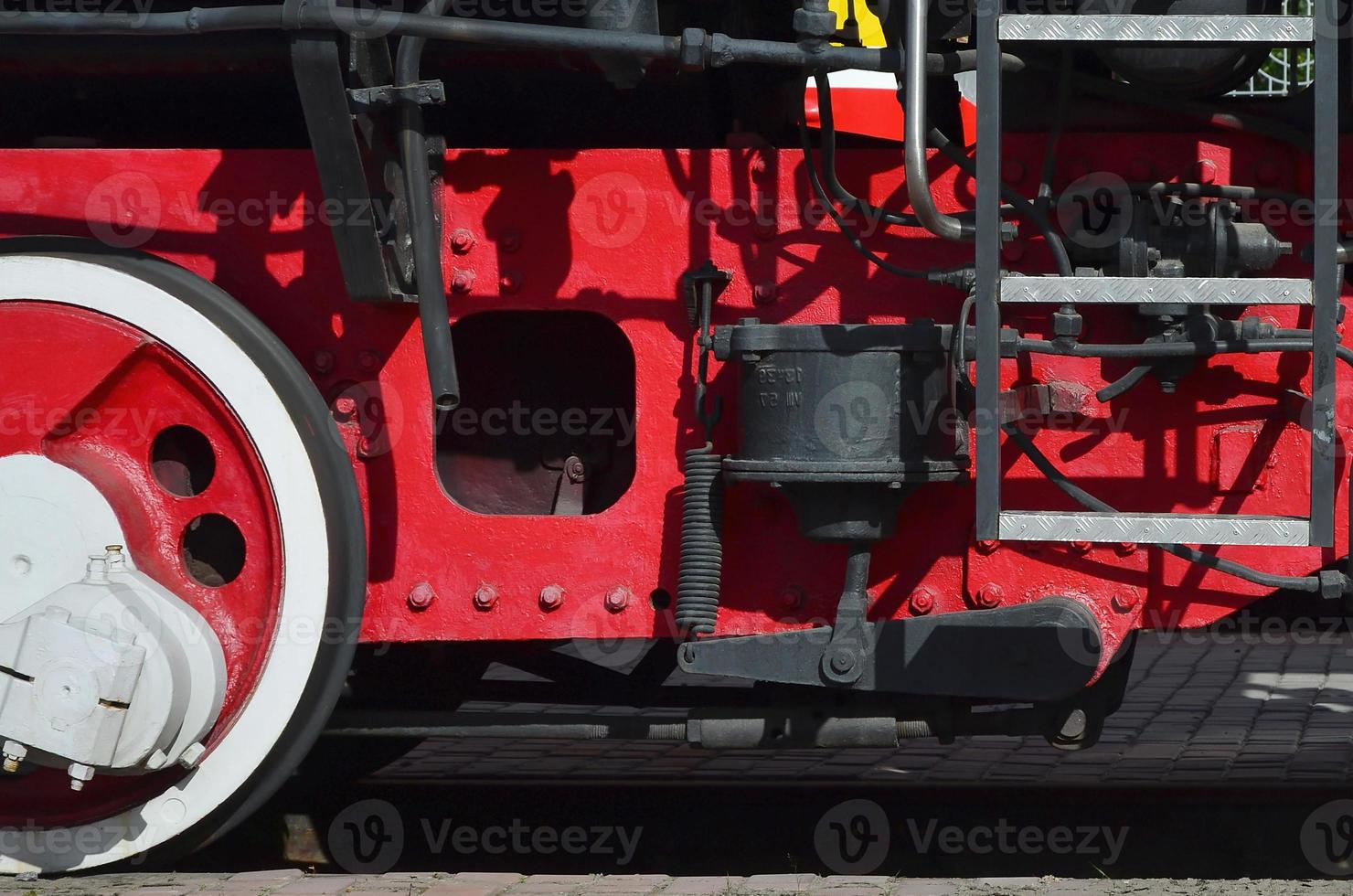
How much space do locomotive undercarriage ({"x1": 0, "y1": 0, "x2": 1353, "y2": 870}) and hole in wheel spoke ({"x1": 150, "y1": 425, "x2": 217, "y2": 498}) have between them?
0.34 ft

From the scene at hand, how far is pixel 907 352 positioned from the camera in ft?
7.59

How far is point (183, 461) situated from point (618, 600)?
0.88 meters

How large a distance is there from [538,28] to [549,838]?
5.95ft

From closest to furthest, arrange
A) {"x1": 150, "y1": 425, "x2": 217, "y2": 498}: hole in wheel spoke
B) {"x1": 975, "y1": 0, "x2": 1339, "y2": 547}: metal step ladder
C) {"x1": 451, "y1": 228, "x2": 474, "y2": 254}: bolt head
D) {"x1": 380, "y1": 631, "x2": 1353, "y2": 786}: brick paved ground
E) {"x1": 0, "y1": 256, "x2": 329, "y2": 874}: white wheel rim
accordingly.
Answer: {"x1": 975, "y1": 0, "x2": 1339, "y2": 547}: metal step ladder, {"x1": 0, "y1": 256, "x2": 329, "y2": 874}: white wheel rim, {"x1": 451, "y1": 228, "x2": 474, "y2": 254}: bolt head, {"x1": 150, "y1": 425, "x2": 217, "y2": 498}: hole in wheel spoke, {"x1": 380, "y1": 631, "x2": 1353, "y2": 786}: brick paved ground

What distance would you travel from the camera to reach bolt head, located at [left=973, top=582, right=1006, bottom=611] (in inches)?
95.7

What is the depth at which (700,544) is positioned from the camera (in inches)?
93.5

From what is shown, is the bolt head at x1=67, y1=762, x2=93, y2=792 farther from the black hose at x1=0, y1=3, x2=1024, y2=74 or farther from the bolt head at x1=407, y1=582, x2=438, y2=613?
the black hose at x1=0, y1=3, x2=1024, y2=74

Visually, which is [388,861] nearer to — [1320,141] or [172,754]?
[172,754]

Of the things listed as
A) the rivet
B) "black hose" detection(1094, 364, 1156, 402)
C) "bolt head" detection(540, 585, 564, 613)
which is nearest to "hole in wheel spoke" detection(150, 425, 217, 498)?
the rivet

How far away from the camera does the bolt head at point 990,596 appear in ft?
7.97

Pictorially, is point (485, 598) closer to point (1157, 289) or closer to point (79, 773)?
point (79, 773)

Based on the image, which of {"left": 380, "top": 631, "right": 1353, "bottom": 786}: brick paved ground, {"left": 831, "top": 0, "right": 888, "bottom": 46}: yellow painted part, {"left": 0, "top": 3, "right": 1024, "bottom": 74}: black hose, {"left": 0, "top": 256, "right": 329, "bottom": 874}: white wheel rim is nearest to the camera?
{"left": 0, "top": 3, "right": 1024, "bottom": 74}: black hose

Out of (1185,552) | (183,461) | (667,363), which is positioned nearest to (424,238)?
(667,363)

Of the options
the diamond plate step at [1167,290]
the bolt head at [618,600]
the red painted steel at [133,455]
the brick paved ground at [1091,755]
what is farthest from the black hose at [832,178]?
the brick paved ground at [1091,755]
